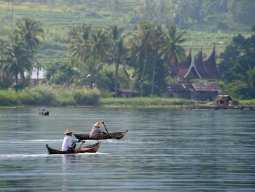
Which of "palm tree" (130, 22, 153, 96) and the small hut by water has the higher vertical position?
"palm tree" (130, 22, 153, 96)

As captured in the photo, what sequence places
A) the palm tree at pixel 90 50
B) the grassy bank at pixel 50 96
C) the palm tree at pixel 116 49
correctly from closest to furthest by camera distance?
the grassy bank at pixel 50 96, the palm tree at pixel 90 50, the palm tree at pixel 116 49

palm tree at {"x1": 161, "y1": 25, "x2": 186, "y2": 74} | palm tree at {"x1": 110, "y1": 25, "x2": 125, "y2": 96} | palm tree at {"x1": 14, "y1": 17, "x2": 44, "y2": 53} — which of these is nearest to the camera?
palm tree at {"x1": 161, "y1": 25, "x2": 186, "y2": 74}

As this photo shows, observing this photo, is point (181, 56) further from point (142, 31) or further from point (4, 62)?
point (4, 62)

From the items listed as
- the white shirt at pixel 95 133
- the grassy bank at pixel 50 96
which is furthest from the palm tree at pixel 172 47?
the white shirt at pixel 95 133

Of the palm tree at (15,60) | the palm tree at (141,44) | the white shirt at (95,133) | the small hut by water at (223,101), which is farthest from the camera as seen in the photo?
the palm tree at (141,44)

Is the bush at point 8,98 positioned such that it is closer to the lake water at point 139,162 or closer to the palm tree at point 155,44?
the palm tree at point 155,44

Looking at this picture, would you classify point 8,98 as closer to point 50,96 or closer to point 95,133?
point 50,96

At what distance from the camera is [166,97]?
646 feet

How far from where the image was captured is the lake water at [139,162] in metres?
51.9

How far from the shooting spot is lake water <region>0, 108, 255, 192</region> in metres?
51.9

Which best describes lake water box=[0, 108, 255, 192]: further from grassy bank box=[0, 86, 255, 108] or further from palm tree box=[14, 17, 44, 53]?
palm tree box=[14, 17, 44, 53]

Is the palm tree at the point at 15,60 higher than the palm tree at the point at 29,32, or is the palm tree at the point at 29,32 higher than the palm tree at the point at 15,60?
the palm tree at the point at 29,32

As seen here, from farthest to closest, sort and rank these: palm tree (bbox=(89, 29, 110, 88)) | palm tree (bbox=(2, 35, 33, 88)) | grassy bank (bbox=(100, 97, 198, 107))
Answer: palm tree (bbox=(89, 29, 110, 88)), grassy bank (bbox=(100, 97, 198, 107)), palm tree (bbox=(2, 35, 33, 88))

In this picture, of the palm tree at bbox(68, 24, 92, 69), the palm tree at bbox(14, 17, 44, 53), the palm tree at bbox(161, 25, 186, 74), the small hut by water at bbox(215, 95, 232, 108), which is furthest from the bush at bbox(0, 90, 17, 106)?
the small hut by water at bbox(215, 95, 232, 108)
